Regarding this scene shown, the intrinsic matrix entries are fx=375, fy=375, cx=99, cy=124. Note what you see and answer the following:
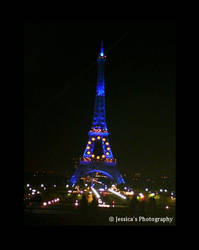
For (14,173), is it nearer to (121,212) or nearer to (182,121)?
(121,212)

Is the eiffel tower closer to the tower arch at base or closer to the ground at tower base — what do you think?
the tower arch at base

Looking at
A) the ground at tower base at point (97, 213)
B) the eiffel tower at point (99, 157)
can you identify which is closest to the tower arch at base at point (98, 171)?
the eiffel tower at point (99, 157)

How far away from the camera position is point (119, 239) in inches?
228

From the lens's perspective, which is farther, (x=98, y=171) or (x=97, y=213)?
(x=98, y=171)

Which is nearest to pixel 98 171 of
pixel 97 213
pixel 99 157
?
pixel 99 157

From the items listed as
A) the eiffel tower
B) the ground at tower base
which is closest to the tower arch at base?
the eiffel tower

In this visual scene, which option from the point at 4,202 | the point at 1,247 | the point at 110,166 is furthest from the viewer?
the point at 110,166

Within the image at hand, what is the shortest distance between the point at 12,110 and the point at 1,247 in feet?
7.01

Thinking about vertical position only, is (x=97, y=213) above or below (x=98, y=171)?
below

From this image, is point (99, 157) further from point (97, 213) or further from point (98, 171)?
point (97, 213)

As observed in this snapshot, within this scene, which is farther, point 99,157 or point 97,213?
point 99,157

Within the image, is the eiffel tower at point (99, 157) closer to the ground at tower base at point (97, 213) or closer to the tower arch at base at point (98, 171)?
the tower arch at base at point (98, 171)

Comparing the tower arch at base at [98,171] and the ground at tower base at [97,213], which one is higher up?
the tower arch at base at [98,171]

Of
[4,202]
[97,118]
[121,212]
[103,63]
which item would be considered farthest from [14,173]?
[97,118]
